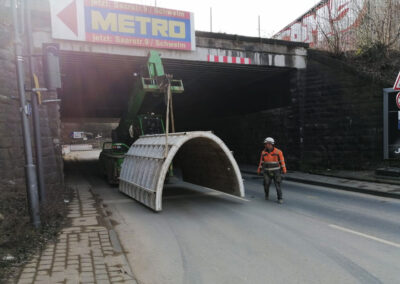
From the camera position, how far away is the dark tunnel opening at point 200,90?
1519 centimetres

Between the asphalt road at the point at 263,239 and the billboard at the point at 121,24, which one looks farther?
the billboard at the point at 121,24

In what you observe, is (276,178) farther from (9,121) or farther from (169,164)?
(9,121)

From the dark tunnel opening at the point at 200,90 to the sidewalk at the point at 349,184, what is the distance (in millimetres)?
4275

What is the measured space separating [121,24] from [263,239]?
32.3 feet

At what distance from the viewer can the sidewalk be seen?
1020cm

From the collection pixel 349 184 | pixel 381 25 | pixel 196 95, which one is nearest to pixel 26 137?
pixel 349 184

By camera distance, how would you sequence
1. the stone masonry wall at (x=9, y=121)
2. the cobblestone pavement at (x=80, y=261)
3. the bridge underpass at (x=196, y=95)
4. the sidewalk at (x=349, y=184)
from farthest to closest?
the bridge underpass at (x=196, y=95) < the sidewalk at (x=349, y=184) < the stone masonry wall at (x=9, y=121) < the cobblestone pavement at (x=80, y=261)

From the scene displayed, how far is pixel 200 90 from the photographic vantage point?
21.8m

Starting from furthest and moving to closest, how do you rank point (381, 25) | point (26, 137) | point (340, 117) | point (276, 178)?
point (381, 25), point (340, 117), point (276, 178), point (26, 137)

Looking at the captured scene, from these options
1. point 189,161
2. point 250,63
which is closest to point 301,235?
point 189,161

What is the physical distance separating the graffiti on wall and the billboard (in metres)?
8.19

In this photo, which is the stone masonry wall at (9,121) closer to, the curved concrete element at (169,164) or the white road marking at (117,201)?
the white road marking at (117,201)

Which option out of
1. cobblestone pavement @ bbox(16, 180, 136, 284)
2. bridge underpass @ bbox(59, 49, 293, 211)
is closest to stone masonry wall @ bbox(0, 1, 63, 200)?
bridge underpass @ bbox(59, 49, 293, 211)

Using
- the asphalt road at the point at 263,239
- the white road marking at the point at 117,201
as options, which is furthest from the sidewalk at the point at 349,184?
the white road marking at the point at 117,201
